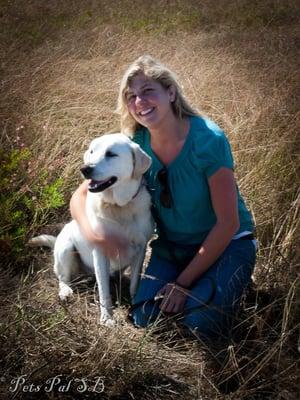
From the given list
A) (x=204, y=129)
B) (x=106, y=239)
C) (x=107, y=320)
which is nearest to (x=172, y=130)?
(x=204, y=129)

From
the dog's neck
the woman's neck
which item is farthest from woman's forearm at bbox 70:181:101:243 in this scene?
the woman's neck

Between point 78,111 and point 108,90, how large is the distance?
38 centimetres

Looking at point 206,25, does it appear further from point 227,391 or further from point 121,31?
point 227,391

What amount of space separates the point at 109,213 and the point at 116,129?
1485 mm

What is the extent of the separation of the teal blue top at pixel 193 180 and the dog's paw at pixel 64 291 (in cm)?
63

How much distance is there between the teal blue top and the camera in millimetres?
2613

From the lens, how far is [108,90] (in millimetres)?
4633

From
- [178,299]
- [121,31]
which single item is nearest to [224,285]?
Result: [178,299]

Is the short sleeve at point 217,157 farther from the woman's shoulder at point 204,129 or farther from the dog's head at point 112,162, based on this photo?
the dog's head at point 112,162

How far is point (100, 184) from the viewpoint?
262 cm

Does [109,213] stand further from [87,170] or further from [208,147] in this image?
[208,147]

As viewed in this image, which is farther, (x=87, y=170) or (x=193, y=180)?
(x=193, y=180)

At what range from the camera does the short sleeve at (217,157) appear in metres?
2.59

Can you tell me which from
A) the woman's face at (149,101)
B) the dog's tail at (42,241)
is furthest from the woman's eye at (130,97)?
the dog's tail at (42,241)
